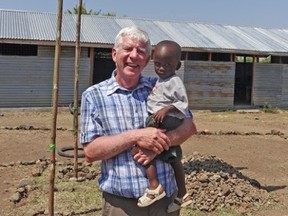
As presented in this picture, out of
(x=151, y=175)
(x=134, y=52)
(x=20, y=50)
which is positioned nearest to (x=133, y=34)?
(x=134, y=52)

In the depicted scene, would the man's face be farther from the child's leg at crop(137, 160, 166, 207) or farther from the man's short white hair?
the child's leg at crop(137, 160, 166, 207)

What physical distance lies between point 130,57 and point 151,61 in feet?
43.1

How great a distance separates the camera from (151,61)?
15391 mm

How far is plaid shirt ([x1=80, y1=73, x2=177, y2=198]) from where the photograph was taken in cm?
237

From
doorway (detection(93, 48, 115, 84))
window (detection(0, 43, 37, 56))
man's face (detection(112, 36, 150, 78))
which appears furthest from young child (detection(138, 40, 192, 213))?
doorway (detection(93, 48, 115, 84))

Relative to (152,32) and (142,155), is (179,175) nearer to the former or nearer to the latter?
(142,155)

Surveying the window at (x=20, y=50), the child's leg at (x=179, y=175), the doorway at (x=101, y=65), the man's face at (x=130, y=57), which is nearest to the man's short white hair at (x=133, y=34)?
the man's face at (x=130, y=57)

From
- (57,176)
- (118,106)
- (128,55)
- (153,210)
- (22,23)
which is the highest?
(22,23)

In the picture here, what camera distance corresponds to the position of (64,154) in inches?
334

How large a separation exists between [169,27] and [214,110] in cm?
483

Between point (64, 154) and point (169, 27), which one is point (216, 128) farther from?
point (169, 27)

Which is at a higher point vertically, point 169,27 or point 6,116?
point 169,27

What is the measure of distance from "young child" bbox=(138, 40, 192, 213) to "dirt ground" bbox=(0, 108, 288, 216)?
142 inches

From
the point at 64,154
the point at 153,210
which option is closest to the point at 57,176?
the point at 64,154
